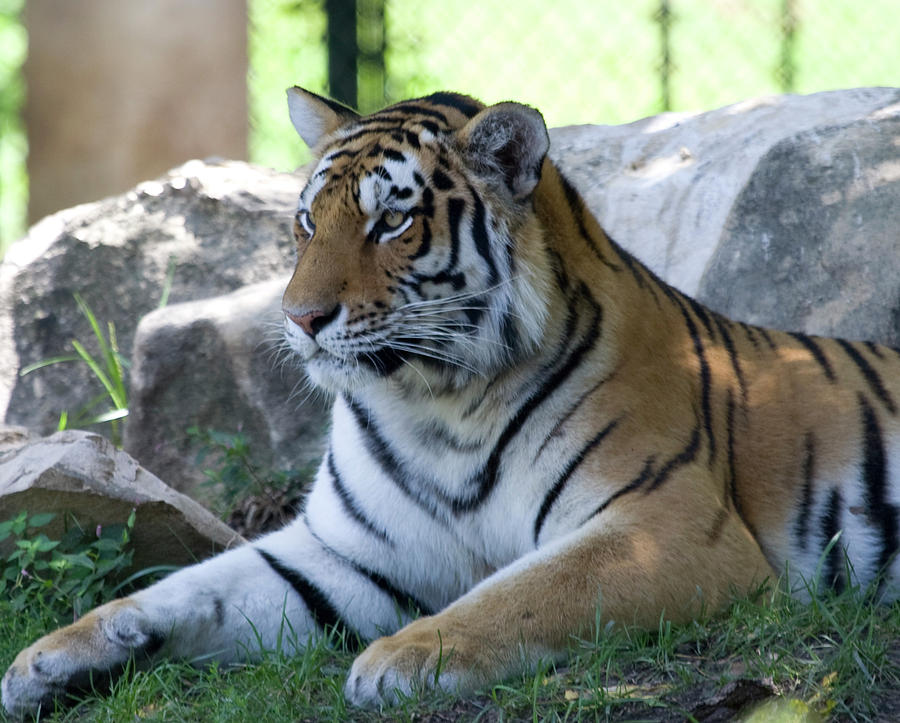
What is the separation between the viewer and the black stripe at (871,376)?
2.90 m

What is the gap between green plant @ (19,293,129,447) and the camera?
4.39m

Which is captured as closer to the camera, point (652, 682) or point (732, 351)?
point (652, 682)

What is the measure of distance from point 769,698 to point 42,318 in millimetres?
3629

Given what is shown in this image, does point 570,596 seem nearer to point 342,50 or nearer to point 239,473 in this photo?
point 239,473

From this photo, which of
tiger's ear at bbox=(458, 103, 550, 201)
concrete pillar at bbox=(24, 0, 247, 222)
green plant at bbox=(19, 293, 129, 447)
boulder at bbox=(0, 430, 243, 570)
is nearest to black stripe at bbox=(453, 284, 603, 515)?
tiger's ear at bbox=(458, 103, 550, 201)

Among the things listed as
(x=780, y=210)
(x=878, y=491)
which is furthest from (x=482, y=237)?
(x=780, y=210)

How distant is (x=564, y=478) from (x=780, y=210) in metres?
1.92

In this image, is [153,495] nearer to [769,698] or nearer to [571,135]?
[769,698]

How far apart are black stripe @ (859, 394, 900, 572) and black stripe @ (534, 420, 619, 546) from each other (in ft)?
2.36

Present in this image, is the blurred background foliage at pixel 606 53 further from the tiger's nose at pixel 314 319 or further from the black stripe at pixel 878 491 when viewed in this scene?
the tiger's nose at pixel 314 319

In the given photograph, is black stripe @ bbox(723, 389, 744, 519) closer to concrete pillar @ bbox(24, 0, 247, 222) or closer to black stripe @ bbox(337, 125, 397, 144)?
black stripe @ bbox(337, 125, 397, 144)

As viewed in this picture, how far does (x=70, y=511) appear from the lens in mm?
2992

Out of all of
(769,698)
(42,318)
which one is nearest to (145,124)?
(42,318)

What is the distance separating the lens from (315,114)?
9.32 ft
